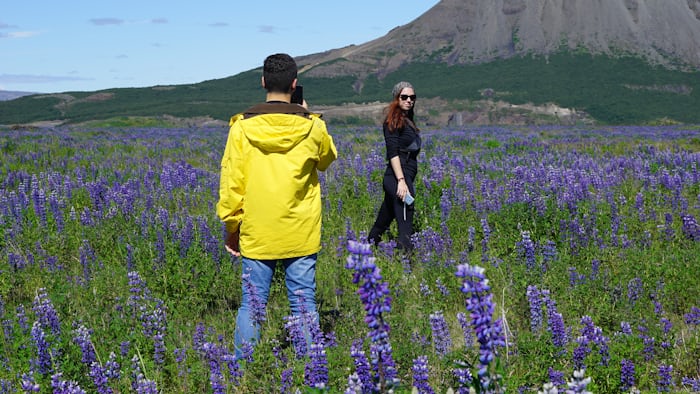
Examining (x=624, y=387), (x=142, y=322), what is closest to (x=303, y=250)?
(x=142, y=322)

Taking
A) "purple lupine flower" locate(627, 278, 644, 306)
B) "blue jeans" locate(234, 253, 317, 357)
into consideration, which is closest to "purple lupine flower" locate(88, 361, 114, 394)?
"blue jeans" locate(234, 253, 317, 357)

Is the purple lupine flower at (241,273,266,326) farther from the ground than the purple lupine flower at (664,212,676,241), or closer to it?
farther from the ground

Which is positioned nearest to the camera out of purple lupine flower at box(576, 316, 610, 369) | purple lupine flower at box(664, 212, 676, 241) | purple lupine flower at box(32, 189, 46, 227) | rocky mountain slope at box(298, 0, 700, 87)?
purple lupine flower at box(576, 316, 610, 369)

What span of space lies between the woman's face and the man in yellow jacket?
241 centimetres

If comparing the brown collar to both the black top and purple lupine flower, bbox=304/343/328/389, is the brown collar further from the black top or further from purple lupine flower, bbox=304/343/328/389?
the black top

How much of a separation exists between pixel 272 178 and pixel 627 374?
252 centimetres

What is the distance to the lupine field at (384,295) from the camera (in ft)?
11.5

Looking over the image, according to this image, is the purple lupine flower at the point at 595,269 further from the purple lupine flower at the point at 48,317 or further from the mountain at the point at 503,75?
the mountain at the point at 503,75

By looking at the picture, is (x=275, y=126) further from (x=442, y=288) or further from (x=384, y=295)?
(x=442, y=288)

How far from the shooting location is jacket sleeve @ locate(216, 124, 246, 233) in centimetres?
392

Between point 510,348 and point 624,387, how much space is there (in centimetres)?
70

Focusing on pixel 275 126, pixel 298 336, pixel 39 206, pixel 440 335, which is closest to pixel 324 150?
pixel 275 126

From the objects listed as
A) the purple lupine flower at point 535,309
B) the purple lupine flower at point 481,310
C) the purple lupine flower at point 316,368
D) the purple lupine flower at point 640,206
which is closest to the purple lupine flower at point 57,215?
the purple lupine flower at point 316,368

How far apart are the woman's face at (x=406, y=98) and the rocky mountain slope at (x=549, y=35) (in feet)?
407
